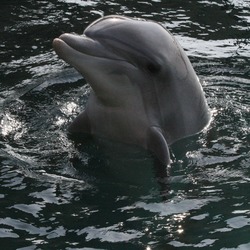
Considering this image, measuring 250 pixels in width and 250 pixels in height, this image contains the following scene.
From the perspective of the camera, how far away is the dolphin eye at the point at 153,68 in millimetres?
7203

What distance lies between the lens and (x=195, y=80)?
7.74 metres

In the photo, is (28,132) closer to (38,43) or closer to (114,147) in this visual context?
(114,147)

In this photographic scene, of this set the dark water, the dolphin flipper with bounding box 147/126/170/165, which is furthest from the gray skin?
the dark water

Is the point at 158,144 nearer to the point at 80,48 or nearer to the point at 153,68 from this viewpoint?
the point at 153,68

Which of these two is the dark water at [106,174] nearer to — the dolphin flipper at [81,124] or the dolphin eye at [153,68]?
the dolphin flipper at [81,124]

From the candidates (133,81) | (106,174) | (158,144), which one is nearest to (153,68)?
(133,81)

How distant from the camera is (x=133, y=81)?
7.20m

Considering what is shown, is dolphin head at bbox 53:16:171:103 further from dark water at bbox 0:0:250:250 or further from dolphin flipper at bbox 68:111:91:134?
dark water at bbox 0:0:250:250

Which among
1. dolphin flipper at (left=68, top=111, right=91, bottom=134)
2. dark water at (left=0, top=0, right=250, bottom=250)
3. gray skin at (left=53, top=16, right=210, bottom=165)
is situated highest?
gray skin at (left=53, top=16, right=210, bottom=165)

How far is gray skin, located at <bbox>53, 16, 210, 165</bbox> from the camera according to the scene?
703cm

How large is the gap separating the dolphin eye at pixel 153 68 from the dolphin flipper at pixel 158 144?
21.8 inches

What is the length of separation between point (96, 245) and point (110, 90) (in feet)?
6.21

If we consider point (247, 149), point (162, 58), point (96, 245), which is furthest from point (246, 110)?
point (96, 245)

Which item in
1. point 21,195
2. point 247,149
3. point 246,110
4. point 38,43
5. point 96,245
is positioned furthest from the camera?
point 38,43
